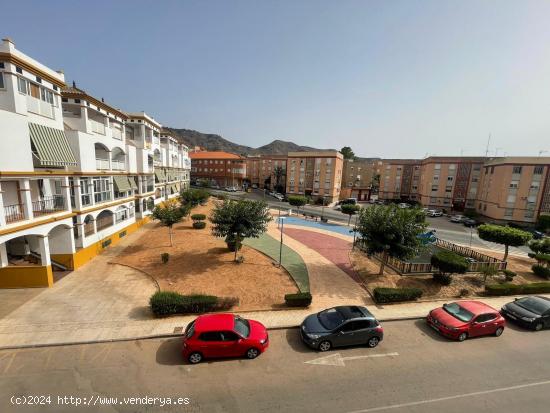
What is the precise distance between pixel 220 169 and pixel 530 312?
8688 cm

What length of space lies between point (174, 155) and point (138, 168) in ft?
65.2

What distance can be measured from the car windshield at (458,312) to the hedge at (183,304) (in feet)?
38.8

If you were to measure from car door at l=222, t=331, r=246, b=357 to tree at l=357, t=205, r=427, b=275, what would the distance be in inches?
473

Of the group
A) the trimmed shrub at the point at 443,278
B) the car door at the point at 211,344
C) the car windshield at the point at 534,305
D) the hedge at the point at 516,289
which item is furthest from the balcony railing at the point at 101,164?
the hedge at the point at 516,289

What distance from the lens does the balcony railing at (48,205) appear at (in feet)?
53.2

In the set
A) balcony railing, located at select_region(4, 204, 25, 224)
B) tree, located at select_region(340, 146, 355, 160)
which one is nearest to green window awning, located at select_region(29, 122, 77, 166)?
balcony railing, located at select_region(4, 204, 25, 224)

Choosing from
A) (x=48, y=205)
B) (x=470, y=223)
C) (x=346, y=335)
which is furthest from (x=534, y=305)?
(x=470, y=223)

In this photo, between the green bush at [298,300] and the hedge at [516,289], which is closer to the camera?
the green bush at [298,300]

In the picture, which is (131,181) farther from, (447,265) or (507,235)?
(507,235)

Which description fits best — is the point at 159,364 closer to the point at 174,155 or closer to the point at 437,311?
the point at 437,311

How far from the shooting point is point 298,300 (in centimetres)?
1395

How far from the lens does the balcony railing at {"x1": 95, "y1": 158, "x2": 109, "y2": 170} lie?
71.7 feet

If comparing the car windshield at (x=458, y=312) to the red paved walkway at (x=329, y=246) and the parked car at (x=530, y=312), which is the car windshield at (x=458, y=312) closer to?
the parked car at (x=530, y=312)

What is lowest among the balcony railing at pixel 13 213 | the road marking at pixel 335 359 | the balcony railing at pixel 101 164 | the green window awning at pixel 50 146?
the road marking at pixel 335 359
